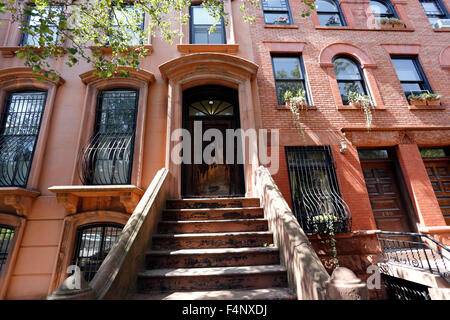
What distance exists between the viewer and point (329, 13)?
8.13m

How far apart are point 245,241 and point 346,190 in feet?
12.2

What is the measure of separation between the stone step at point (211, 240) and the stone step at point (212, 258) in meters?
0.26

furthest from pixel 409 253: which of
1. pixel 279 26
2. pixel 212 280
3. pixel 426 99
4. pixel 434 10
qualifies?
pixel 434 10

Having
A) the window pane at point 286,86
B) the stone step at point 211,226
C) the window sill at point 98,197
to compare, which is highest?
the window pane at point 286,86

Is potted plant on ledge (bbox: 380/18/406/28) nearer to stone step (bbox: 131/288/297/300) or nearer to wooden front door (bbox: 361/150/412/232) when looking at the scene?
wooden front door (bbox: 361/150/412/232)

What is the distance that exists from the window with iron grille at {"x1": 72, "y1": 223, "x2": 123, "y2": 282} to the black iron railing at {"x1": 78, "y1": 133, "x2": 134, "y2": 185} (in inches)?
45.4

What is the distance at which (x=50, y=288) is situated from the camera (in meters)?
4.56

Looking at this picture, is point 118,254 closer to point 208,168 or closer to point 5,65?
point 208,168

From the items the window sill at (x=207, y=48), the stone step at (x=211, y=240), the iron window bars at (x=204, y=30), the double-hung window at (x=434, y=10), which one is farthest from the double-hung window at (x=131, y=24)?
the double-hung window at (x=434, y=10)

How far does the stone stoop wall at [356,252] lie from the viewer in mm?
4836

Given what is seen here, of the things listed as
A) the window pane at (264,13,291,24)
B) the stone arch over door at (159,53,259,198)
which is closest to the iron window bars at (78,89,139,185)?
the stone arch over door at (159,53,259,198)

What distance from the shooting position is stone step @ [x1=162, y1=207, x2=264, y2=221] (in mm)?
4238

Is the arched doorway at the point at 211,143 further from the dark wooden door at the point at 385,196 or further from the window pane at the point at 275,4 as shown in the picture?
the window pane at the point at 275,4

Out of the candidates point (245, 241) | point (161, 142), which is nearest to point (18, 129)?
point (161, 142)
